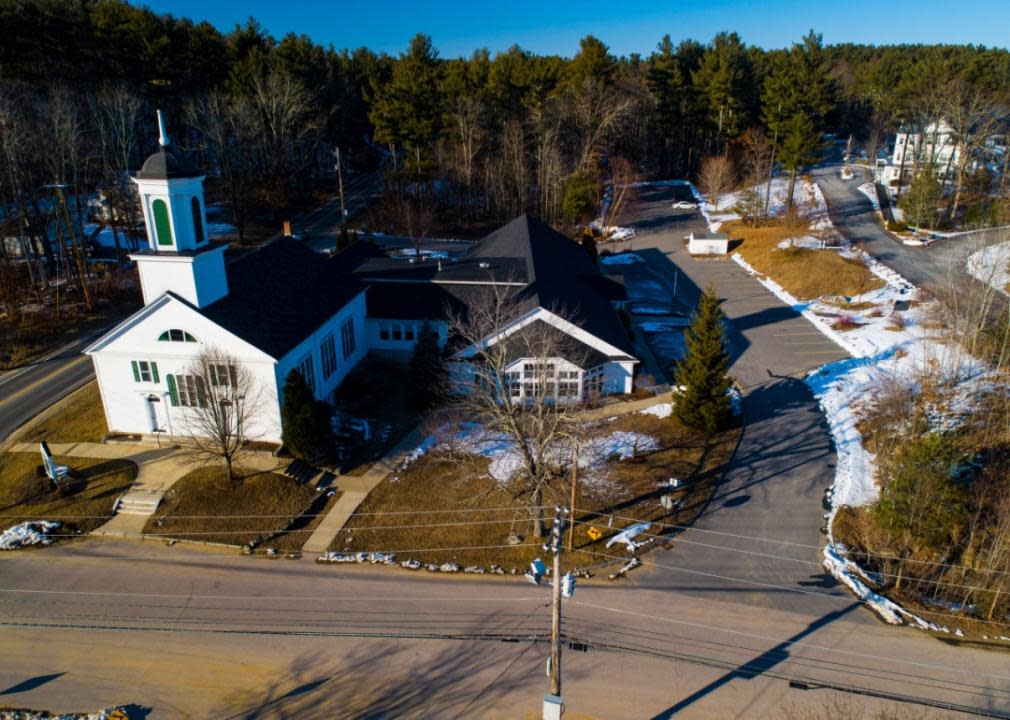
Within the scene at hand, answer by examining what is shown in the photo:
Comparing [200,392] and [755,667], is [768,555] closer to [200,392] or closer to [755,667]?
[755,667]

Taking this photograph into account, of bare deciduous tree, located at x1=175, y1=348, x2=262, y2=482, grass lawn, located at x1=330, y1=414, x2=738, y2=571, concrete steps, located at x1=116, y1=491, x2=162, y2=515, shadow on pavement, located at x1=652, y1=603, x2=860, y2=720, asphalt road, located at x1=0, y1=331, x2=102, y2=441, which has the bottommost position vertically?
shadow on pavement, located at x1=652, y1=603, x2=860, y2=720

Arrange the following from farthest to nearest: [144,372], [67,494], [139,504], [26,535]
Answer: [144,372], [67,494], [139,504], [26,535]

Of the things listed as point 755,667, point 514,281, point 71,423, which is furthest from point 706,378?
point 71,423

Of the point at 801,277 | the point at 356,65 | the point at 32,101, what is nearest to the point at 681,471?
the point at 801,277

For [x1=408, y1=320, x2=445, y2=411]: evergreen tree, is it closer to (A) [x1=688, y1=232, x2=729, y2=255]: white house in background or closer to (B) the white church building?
(B) the white church building

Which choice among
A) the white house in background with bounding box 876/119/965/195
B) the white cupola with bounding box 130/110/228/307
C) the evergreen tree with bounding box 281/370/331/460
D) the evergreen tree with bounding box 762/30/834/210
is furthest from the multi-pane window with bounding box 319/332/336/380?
the white house in background with bounding box 876/119/965/195

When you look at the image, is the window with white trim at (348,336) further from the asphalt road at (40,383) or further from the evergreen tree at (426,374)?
the asphalt road at (40,383)
